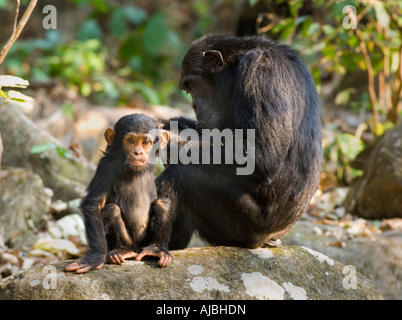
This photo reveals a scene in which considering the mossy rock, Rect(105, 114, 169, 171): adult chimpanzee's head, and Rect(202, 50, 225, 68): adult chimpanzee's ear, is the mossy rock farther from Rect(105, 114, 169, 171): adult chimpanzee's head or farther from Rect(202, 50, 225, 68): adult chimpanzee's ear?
Rect(202, 50, 225, 68): adult chimpanzee's ear

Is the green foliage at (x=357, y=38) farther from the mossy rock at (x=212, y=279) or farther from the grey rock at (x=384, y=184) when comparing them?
the mossy rock at (x=212, y=279)

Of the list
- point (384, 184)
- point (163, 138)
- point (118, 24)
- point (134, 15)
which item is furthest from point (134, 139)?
point (134, 15)

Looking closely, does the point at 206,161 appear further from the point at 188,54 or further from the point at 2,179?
the point at 2,179

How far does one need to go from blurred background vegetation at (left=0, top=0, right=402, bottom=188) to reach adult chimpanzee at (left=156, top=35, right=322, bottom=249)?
221cm

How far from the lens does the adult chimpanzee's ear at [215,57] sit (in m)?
5.42

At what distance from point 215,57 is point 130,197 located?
178 centimetres

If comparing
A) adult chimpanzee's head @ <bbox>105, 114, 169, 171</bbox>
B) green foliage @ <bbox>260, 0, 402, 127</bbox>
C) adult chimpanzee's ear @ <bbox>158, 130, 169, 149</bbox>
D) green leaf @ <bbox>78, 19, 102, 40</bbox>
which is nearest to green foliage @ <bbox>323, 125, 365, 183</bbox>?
green foliage @ <bbox>260, 0, 402, 127</bbox>

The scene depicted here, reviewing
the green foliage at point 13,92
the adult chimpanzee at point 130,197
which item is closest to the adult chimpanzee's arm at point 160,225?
the adult chimpanzee at point 130,197

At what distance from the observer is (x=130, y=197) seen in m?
4.79

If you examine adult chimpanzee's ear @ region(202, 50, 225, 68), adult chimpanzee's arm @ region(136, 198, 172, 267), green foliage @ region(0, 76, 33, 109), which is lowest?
adult chimpanzee's arm @ region(136, 198, 172, 267)

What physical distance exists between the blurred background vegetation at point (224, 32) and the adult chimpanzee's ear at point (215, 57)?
2.02 meters

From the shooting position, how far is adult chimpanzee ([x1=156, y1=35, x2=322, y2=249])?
4797mm

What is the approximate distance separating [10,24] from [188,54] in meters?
Result: 15.0

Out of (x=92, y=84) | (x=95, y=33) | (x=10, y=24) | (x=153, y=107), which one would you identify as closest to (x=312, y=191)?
(x=153, y=107)
